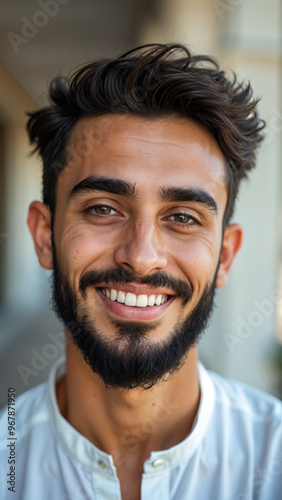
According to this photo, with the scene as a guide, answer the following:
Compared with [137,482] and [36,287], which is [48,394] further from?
[36,287]

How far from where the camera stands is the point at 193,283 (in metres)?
1.96

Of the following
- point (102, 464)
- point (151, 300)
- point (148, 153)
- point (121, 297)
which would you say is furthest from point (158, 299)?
point (102, 464)

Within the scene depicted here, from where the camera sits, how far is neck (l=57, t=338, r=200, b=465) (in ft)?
6.73

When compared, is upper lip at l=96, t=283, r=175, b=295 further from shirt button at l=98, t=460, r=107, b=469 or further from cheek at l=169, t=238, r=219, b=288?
shirt button at l=98, t=460, r=107, b=469

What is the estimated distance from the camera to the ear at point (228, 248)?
2.31m

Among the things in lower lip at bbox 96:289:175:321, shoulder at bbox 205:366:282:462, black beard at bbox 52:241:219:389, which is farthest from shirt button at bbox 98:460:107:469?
lower lip at bbox 96:289:175:321

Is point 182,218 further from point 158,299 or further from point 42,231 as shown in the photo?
point 42,231

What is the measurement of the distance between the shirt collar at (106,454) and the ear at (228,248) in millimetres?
523

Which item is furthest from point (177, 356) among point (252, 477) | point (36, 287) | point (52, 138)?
point (36, 287)

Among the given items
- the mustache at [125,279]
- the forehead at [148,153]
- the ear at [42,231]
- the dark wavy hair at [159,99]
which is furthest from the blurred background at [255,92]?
the mustache at [125,279]

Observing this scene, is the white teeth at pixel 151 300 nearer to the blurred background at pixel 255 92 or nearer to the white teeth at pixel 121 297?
the white teeth at pixel 121 297

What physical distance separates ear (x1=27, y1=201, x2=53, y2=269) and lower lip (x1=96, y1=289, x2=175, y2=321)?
432 millimetres

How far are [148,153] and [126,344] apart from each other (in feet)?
2.46

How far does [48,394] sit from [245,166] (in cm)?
143
